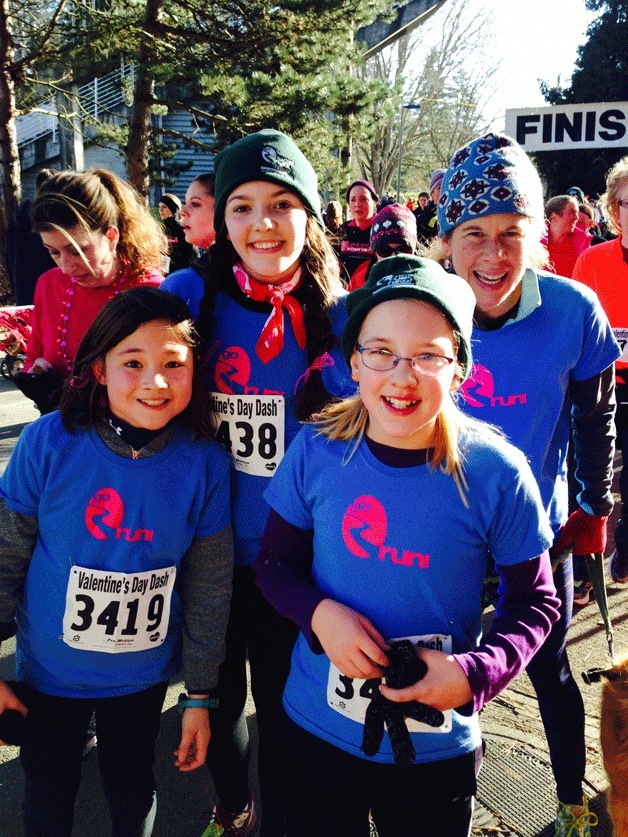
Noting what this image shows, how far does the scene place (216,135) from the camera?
1202 cm

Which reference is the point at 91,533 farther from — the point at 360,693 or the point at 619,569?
the point at 619,569

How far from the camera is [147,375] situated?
5.79 feet

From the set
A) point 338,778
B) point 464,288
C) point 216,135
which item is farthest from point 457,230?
point 216,135

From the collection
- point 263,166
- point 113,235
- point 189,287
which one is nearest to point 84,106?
point 113,235

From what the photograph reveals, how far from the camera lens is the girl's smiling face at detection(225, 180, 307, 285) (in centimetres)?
189

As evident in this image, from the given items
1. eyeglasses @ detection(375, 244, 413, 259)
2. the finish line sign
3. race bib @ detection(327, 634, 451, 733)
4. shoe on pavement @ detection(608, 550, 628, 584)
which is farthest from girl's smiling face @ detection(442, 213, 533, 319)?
the finish line sign

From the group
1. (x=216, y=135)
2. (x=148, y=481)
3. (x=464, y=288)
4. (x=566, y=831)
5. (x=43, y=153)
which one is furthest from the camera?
(x=43, y=153)

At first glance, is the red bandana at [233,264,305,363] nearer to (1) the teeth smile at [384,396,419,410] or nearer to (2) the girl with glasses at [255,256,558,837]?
(2) the girl with glasses at [255,256,558,837]

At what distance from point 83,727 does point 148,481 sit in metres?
0.65

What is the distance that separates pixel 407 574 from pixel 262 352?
753 millimetres

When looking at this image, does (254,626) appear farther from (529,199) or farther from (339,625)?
(529,199)

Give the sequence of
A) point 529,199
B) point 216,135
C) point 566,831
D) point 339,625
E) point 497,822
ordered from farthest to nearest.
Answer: point 216,135, point 497,822, point 566,831, point 529,199, point 339,625

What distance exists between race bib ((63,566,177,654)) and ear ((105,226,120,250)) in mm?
1109

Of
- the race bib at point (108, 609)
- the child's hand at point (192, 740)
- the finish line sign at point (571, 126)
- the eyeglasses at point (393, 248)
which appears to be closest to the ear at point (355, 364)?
the race bib at point (108, 609)
